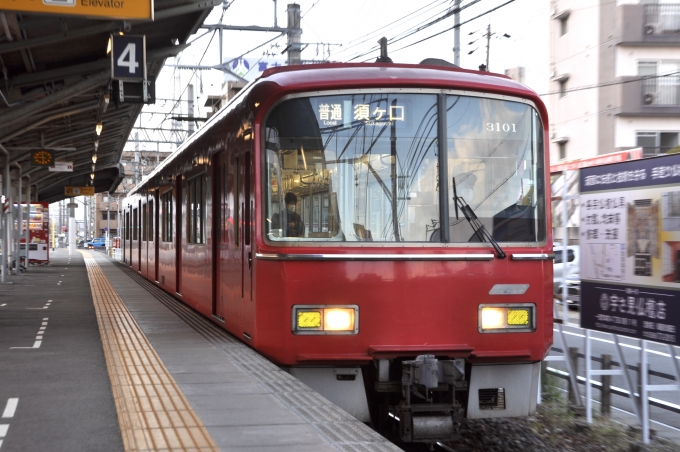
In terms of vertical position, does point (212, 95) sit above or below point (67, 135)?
above

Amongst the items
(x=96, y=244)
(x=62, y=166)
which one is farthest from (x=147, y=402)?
(x=96, y=244)

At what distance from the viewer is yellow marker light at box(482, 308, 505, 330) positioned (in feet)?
22.1

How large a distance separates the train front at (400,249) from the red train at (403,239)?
0.01 metres

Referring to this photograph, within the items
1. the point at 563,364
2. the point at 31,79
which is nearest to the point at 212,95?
the point at 31,79

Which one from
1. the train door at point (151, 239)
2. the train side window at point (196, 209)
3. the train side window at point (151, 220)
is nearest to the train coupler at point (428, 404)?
the train side window at point (196, 209)

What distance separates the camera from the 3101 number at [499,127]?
689 centimetres

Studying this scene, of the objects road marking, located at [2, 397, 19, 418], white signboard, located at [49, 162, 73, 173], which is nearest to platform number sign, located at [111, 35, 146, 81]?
road marking, located at [2, 397, 19, 418]

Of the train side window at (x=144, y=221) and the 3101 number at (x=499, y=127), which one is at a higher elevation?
the 3101 number at (x=499, y=127)

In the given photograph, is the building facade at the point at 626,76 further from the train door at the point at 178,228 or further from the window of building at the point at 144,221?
the train door at the point at 178,228

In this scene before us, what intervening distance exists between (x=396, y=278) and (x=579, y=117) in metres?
24.6

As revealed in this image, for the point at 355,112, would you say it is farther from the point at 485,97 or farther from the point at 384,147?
the point at 485,97

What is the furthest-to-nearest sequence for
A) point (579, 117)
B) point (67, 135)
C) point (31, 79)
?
point (579, 117), point (67, 135), point (31, 79)

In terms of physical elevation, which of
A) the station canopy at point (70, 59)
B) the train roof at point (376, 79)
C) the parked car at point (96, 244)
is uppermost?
the station canopy at point (70, 59)

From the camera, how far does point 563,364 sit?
1162 centimetres
